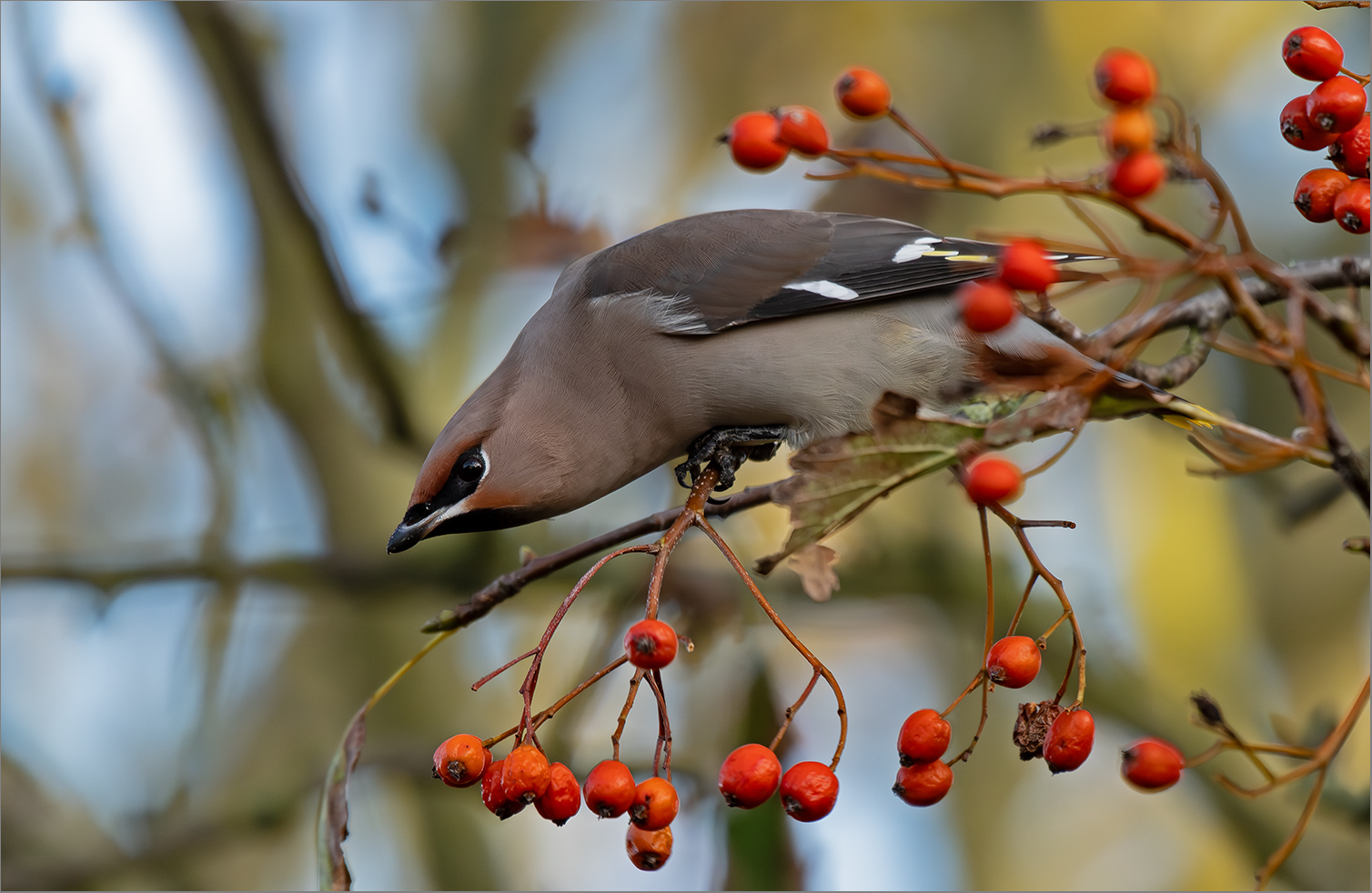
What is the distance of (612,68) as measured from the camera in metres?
6.44

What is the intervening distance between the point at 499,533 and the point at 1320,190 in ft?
11.2

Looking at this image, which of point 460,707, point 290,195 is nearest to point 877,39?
point 290,195

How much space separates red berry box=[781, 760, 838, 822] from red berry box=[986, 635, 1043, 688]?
1.23 ft

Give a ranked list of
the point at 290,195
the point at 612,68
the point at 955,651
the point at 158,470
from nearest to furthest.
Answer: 1. the point at 290,195
2. the point at 955,651
3. the point at 158,470
4. the point at 612,68

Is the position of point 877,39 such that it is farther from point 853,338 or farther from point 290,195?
point 853,338

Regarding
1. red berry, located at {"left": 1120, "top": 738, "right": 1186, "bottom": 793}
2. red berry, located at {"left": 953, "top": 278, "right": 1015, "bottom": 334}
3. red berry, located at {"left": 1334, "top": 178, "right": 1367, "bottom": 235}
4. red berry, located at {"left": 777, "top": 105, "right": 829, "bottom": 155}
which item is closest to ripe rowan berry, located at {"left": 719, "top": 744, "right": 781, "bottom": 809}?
red berry, located at {"left": 1120, "top": 738, "right": 1186, "bottom": 793}

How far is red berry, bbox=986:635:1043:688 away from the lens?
1.98 metres

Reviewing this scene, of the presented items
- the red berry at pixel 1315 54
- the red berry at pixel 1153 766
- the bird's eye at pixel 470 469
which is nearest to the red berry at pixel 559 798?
the red berry at pixel 1153 766

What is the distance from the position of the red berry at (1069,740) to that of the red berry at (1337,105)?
3.52ft

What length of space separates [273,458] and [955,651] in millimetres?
3432

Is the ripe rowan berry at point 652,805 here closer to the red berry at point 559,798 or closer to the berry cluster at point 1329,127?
the red berry at point 559,798

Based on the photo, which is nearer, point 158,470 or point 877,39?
point 158,470

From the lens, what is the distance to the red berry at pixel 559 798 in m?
2.14

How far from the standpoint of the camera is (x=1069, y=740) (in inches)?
79.9
